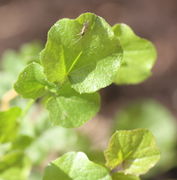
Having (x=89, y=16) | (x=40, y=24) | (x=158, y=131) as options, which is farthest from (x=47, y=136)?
(x=40, y=24)

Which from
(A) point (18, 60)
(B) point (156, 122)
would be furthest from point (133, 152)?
(B) point (156, 122)

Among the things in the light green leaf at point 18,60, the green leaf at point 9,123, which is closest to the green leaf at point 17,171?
the green leaf at point 9,123

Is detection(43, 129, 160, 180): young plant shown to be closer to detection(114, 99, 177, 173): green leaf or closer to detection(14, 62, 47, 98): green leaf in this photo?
detection(14, 62, 47, 98): green leaf

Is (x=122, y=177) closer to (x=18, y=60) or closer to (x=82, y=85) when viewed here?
(x=82, y=85)

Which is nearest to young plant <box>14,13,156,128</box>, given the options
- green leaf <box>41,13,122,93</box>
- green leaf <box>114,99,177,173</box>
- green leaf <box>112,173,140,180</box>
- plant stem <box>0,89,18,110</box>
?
green leaf <box>41,13,122,93</box>

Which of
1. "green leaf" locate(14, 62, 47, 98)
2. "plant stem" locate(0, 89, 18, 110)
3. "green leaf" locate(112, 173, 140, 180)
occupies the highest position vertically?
"plant stem" locate(0, 89, 18, 110)
